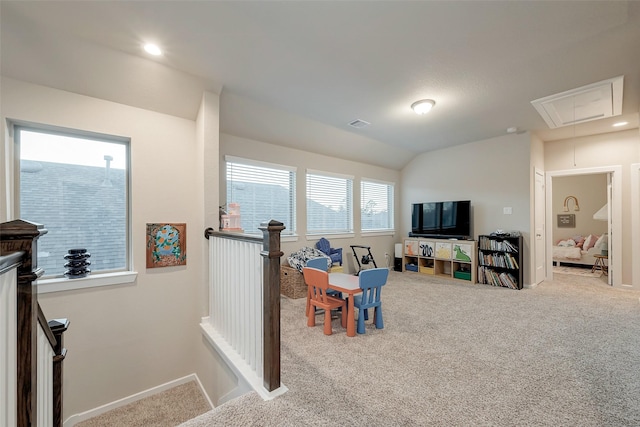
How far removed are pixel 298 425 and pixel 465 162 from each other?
5.63 metres

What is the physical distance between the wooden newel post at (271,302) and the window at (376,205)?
4.40 m

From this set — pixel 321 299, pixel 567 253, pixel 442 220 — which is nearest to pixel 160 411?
pixel 321 299

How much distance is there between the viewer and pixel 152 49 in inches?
89.0

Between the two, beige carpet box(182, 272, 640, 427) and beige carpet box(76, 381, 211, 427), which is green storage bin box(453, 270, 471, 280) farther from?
beige carpet box(76, 381, 211, 427)

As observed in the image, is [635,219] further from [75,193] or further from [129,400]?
[75,193]

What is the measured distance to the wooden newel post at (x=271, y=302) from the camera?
63.7 inches

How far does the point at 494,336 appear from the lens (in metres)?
2.73

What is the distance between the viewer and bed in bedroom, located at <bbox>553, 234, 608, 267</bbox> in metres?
6.32

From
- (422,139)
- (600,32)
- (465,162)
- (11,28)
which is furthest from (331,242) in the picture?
(11,28)

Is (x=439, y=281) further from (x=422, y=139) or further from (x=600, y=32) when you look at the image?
(x=600, y=32)

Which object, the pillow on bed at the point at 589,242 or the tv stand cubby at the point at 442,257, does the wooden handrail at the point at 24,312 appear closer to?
the tv stand cubby at the point at 442,257

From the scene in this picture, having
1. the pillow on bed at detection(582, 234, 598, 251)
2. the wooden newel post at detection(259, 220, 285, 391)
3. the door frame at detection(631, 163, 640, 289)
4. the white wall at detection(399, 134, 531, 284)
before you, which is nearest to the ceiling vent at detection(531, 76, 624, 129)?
the white wall at detection(399, 134, 531, 284)

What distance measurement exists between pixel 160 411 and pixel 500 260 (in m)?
5.47

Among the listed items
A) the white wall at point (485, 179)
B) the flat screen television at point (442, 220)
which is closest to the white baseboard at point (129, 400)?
Answer: the flat screen television at point (442, 220)
